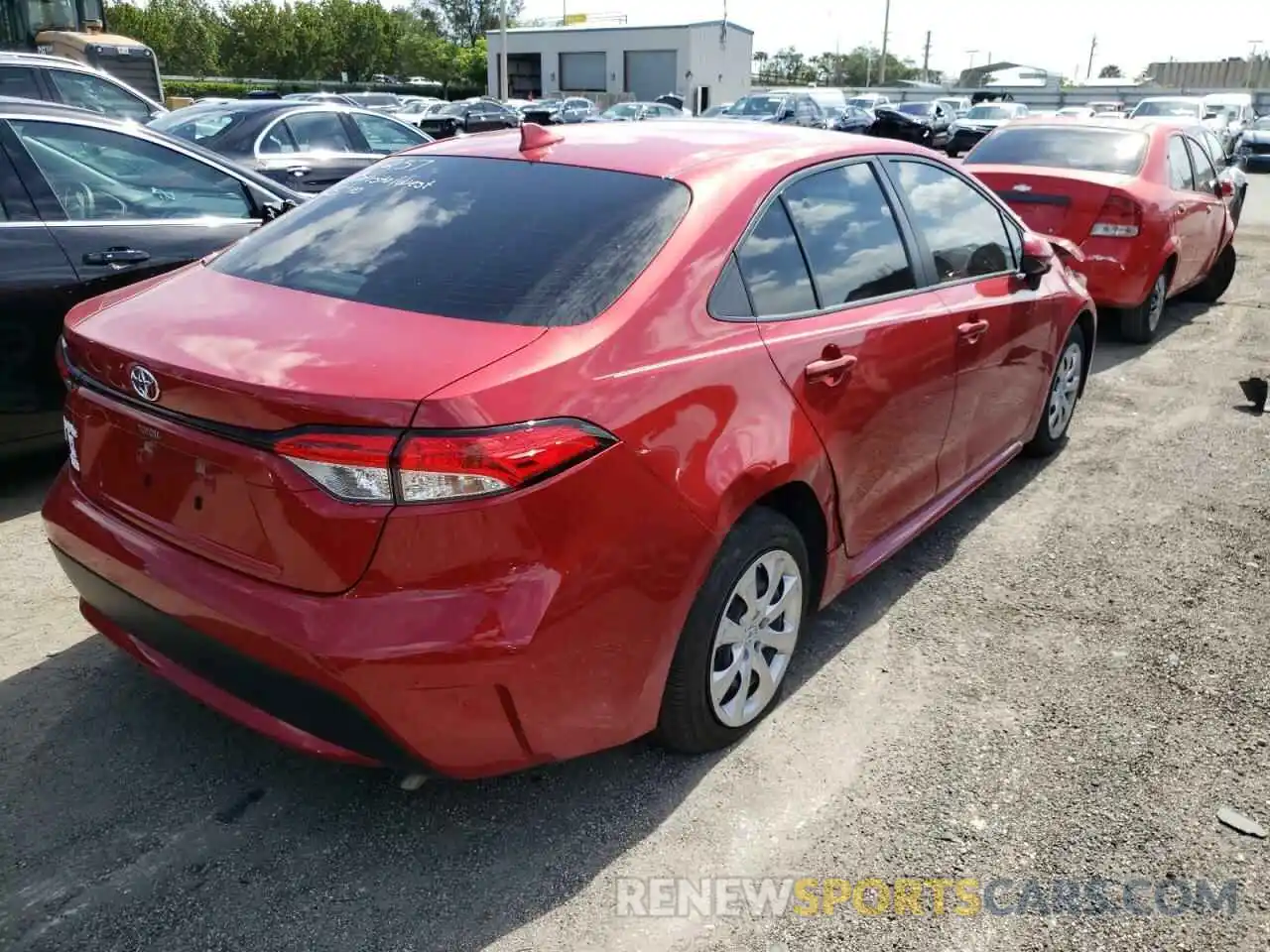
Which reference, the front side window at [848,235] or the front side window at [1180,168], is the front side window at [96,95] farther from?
the front side window at [1180,168]

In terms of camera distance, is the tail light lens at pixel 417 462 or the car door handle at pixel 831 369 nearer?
the tail light lens at pixel 417 462

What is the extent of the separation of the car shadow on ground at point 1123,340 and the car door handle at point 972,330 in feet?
11.8

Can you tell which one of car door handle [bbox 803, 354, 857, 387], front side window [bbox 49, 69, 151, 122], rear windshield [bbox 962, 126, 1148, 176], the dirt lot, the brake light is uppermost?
front side window [bbox 49, 69, 151, 122]

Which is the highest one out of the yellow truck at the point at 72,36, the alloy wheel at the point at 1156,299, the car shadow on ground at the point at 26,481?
the yellow truck at the point at 72,36

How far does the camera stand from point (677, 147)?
317 cm

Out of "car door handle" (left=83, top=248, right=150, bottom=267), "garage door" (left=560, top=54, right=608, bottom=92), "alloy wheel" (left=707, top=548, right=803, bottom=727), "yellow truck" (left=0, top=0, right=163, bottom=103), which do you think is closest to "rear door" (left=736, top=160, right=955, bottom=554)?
"alloy wheel" (left=707, top=548, right=803, bottom=727)

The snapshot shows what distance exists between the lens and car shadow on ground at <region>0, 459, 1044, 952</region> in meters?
2.35

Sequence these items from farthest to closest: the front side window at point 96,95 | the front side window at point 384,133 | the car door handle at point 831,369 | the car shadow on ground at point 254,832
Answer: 1. the front side window at point 384,133
2. the front side window at point 96,95
3. the car door handle at point 831,369
4. the car shadow on ground at point 254,832

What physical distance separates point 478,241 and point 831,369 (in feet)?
3.44

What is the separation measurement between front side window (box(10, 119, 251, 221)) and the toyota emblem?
2599 mm

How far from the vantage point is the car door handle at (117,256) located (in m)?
4.49

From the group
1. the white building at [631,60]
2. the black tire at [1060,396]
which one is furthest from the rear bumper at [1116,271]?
the white building at [631,60]

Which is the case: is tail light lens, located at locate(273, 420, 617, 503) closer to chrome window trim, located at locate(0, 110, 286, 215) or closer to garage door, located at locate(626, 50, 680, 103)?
chrome window trim, located at locate(0, 110, 286, 215)

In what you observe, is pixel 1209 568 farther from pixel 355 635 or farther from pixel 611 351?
pixel 355 635
